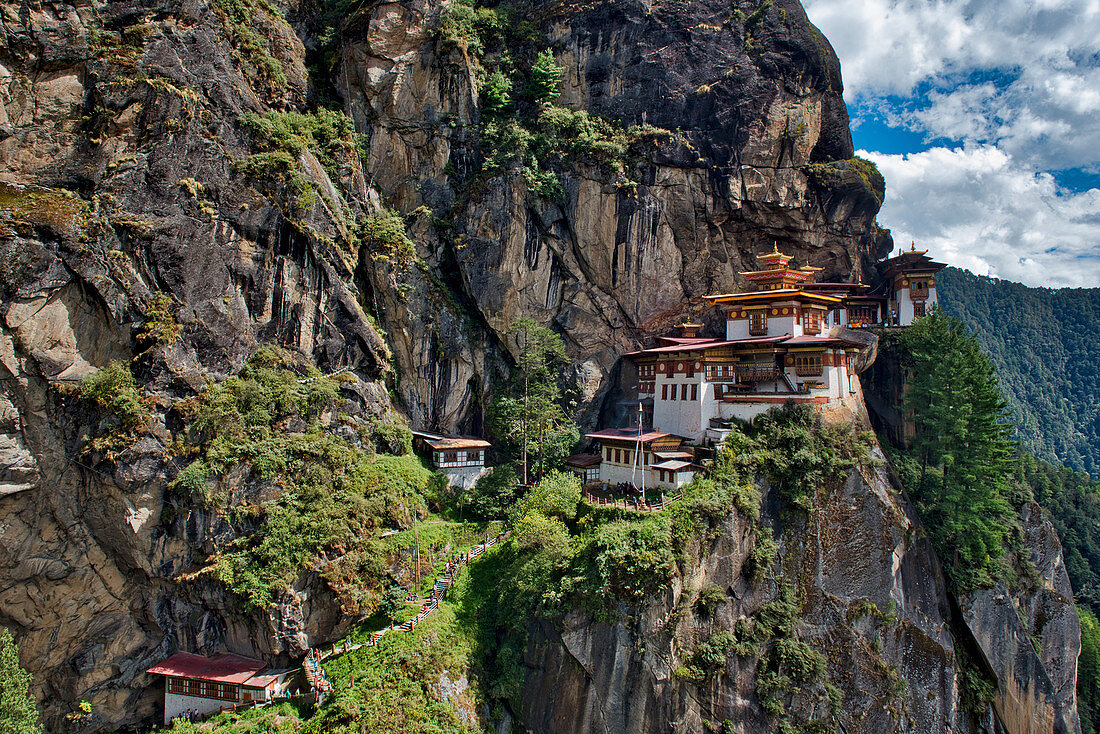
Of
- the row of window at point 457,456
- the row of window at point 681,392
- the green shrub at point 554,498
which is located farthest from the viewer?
the row of window at point 457,456

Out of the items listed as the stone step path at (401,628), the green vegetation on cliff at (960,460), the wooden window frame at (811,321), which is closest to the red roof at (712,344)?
the wooden window frame at (811,321)

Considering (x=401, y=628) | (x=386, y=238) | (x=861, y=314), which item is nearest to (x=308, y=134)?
(x=386, y=238)

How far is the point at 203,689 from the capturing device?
22.9 meters

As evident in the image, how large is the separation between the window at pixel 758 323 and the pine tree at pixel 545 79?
1890 centimetres

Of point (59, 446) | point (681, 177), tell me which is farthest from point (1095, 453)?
point (59, 446)

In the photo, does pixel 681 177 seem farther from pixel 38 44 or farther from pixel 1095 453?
pixel 1095 453

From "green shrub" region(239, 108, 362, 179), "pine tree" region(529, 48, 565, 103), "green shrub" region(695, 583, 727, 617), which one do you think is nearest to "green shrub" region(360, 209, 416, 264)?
"green shrub" region(239, 108, 362, 179)

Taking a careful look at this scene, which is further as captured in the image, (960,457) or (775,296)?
(775,296)

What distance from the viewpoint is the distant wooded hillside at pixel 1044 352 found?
7975 centimetres

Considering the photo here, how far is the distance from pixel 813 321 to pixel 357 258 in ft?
82.8

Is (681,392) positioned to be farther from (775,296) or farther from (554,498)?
(554,498)

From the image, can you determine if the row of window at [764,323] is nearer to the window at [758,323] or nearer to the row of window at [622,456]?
the window at [758,323]

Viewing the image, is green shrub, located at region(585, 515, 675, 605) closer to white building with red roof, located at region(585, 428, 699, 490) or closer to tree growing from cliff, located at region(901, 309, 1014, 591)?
white building with red roof, located at region(585, 428, 699, 490)

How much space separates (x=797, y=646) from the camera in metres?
25.2
